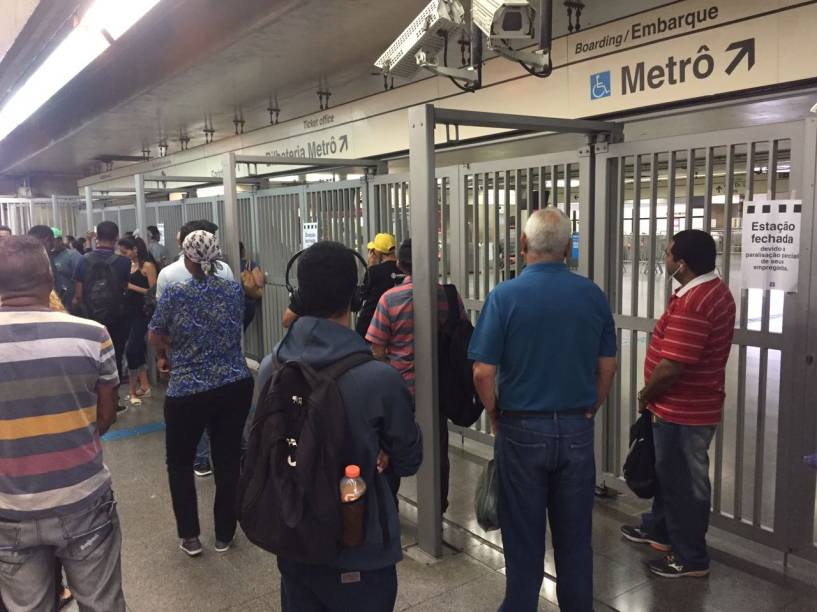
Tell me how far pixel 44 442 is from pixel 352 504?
107 centimetres

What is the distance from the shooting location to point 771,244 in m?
3.06

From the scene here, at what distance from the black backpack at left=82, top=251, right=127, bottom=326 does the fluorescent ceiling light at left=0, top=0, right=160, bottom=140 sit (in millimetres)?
1625

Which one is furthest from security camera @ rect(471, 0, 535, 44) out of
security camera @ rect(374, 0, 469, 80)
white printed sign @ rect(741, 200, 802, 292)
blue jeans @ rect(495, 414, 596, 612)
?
blue jeans @ rect(495, 414, 596, 612)

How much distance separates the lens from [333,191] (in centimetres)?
616

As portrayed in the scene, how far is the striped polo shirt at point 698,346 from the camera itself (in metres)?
2.92

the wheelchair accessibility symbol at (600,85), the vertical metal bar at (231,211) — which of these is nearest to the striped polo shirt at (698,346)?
the wheelchair accessibility symbol at (600,85)

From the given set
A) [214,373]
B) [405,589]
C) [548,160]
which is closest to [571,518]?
[405,589]

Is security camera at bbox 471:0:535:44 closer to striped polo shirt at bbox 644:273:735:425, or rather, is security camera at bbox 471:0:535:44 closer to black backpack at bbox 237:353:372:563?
striped polo shirt at bbox 644:273:735:425

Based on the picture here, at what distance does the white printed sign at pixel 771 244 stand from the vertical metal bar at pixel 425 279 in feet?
5.05

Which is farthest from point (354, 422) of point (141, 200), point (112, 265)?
point (141, 200)

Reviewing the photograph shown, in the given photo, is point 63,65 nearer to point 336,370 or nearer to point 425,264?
point 425,264

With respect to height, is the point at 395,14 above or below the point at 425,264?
above

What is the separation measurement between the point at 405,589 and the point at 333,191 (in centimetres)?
398

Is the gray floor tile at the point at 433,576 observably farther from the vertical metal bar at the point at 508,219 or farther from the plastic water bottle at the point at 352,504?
→ the vertical metal bar at the point at 508,219
